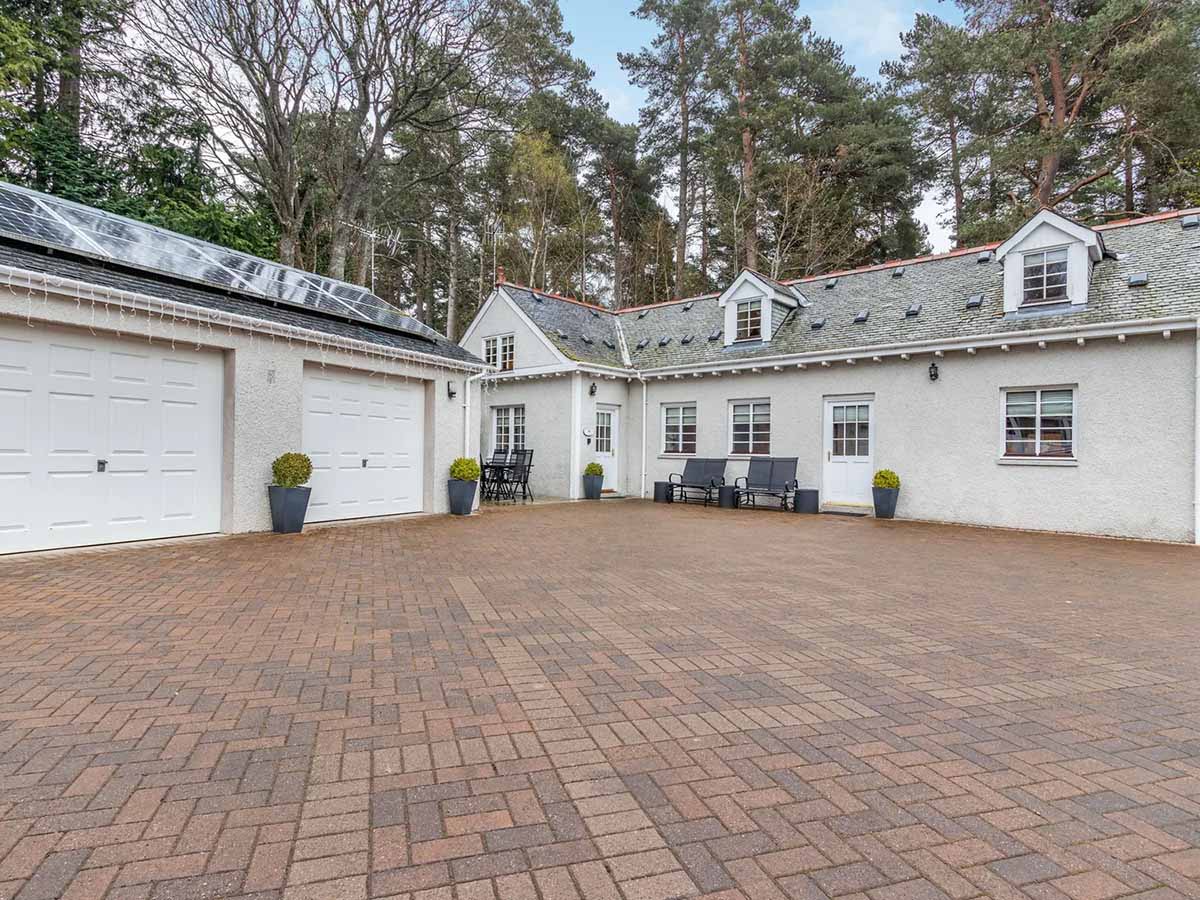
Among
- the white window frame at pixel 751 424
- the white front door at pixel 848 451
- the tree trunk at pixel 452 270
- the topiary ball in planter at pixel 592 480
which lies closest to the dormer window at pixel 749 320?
the white window frame at pixel 751 424

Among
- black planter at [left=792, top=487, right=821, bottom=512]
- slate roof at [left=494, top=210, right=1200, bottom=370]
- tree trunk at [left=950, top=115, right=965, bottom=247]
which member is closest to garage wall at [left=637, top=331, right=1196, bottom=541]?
black planter at [left=792, top=487, right=821, bottom=512]

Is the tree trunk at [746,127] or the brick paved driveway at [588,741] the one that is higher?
the tree trunk at [746,127]

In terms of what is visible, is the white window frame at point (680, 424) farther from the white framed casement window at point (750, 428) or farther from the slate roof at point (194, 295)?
the slate roof at point (194, 295)

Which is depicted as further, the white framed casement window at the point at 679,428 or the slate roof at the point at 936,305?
the white framed casement window at the point at 679,428

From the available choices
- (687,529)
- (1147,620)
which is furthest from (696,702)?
(687,529)

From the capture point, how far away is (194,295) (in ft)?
26.8

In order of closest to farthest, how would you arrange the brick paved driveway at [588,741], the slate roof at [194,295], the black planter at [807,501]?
1. the brick paved driveway at [588,741]
2. the slate roof at [194,295]
3. the black planter at [807,501]

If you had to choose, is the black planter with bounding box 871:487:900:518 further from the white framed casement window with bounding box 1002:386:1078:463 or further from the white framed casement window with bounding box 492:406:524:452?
the white framed casement window with bounding box 492:406:524:452

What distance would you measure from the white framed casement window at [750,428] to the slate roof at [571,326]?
365 cm

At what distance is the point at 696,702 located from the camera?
126 inches

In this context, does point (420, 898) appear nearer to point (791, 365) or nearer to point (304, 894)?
point (304, 894)

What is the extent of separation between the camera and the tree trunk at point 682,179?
76.3 feet

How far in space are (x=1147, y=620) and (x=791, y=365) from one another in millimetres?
9134

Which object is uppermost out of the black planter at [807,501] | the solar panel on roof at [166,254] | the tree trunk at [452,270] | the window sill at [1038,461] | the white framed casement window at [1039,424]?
the tree trunk at [452,270]
